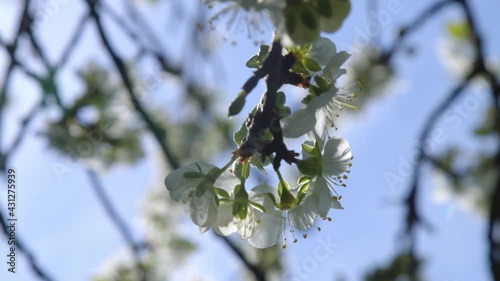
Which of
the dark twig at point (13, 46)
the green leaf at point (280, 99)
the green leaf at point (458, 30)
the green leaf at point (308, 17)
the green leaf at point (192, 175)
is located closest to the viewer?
the green leaf at point (308, 17)

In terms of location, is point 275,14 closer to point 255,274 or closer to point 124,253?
point 255,274

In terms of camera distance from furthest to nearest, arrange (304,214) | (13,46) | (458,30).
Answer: (458,30), (13,46), (304,214)

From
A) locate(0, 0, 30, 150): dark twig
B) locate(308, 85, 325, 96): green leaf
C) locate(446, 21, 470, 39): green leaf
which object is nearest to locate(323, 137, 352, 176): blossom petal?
locate(308, 85, 325, 96): green leaf

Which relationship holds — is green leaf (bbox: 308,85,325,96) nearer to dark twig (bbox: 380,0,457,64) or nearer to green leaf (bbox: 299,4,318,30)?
green leaf (bbox: 299,4,318,30)

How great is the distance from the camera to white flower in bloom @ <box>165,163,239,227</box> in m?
1.07

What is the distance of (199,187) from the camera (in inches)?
43.1

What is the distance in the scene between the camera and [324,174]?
1111 mm

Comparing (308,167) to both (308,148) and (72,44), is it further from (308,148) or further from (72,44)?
(72,44)

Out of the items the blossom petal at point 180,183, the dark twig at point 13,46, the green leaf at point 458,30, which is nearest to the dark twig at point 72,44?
the dark twig at point 13,46

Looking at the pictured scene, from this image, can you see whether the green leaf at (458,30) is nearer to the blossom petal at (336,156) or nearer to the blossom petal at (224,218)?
the blossom petal at (336,156)

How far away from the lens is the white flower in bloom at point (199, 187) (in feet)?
3.52

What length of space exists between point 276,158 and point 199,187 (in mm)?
170

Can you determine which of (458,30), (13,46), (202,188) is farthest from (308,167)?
(458,30)

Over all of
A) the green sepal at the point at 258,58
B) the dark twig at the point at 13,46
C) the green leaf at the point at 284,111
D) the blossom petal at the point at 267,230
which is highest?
the dark twig at the point at 13,46
